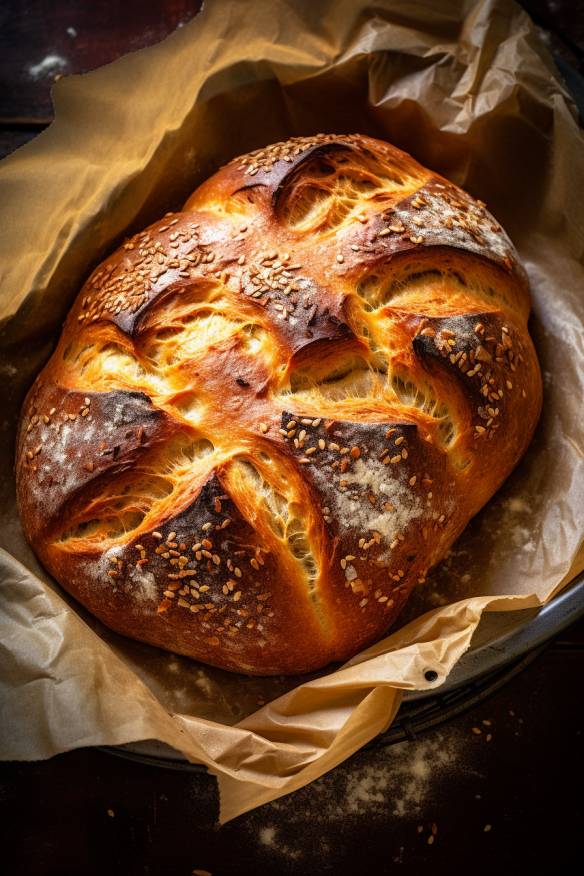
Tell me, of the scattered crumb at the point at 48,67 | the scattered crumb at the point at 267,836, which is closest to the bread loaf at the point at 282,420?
the scattered crumb at the point at 267,836

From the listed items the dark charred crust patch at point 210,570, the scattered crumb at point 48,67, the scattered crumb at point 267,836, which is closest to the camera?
the dark charred crust patch at point 210,570

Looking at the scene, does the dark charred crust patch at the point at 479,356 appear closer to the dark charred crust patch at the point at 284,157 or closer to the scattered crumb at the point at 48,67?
the dark charred crust patch at the point at 284,157

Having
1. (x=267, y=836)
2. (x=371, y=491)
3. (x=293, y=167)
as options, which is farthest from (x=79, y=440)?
(x=267, y=836)

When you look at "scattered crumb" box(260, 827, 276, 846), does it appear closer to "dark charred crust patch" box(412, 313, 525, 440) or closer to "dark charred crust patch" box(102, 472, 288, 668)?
"dark charred crust patch" box(102, 472, 288, 668)

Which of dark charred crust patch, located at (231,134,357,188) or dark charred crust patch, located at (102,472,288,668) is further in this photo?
dark charred crust patch, located at (231,134,357,188)

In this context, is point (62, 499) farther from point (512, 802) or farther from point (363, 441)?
point (512, 802)

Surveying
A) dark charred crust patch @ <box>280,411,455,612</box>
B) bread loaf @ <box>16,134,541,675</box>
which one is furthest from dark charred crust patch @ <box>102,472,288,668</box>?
dark charred crust patch @ <box>280,411,455,612</box>

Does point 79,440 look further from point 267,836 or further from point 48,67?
point 48,67
